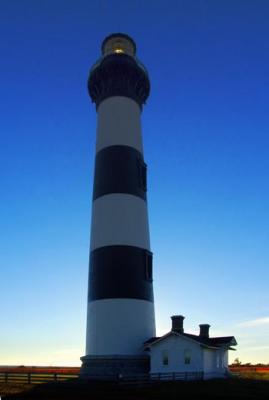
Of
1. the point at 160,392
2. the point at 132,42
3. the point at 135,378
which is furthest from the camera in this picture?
the point at 132,42

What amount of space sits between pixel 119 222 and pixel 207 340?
11542 mm

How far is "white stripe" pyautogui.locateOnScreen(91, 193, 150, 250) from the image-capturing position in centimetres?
3095

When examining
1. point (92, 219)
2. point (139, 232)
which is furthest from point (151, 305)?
point (92, 219)

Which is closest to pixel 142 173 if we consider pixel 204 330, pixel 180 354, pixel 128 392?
pixel 204 330

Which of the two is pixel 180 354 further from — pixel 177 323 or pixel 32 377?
pixel 32 377

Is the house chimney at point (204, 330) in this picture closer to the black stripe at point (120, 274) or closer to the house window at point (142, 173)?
the black stripe at point (120, 274)

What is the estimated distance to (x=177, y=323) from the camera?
3158 centimetres

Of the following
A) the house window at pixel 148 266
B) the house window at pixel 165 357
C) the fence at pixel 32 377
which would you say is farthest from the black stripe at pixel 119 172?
the fence at pixel 32 377

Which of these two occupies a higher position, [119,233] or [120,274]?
[119,233]

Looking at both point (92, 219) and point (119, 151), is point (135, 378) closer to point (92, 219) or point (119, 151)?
point (92, 219)

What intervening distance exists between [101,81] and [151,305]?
19968mm

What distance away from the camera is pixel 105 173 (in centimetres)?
3297

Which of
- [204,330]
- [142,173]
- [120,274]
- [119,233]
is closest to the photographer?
[120,274]

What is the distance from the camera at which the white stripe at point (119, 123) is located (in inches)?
1344
